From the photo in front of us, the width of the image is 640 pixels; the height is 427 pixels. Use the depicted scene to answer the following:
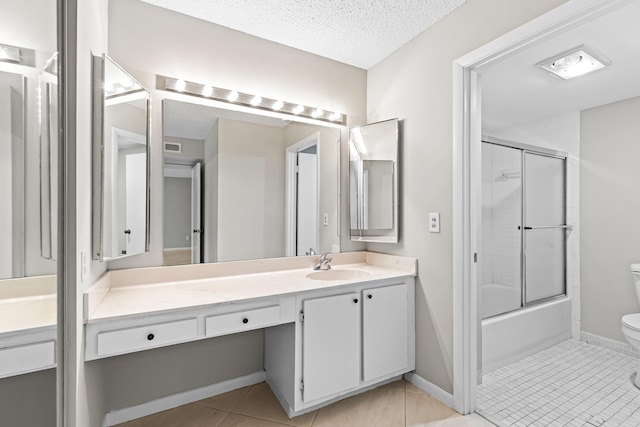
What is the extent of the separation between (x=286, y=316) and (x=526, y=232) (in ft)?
8.76

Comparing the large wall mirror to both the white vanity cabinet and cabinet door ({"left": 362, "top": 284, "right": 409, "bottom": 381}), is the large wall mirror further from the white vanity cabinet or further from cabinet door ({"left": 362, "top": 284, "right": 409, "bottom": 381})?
cabinet door ({"left": 362, "top": 284, "right": 409, "bottom": 381})

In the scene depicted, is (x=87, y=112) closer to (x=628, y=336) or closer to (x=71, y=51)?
(x=71, y=51)

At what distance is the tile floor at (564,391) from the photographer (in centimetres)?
177

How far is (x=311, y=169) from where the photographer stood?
2346 mm

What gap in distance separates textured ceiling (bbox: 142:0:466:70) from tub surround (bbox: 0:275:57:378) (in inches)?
69.0

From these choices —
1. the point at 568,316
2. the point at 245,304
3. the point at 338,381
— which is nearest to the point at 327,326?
the point at 338,381

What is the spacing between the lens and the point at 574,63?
83.3 inches

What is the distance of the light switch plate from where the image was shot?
1.96m

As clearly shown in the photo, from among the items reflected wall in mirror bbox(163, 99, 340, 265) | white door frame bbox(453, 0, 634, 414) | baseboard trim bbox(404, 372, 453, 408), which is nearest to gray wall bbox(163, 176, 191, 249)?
reflected wall in mirror bbox(163, 99, 340, 265)

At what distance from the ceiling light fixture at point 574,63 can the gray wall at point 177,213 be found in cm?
254

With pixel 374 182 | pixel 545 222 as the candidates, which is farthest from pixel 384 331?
pixel 545 222

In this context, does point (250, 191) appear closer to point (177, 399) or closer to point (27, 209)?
point (177, 399)

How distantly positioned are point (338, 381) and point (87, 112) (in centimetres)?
182

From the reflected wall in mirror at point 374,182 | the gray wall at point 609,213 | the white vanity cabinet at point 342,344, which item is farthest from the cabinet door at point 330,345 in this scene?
the gray wall at point 609,213
